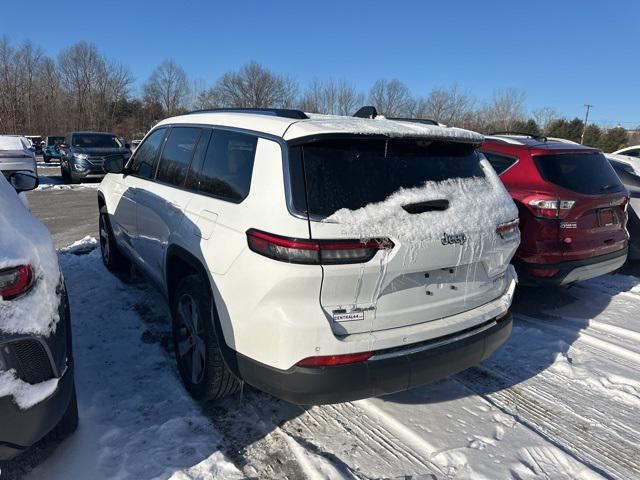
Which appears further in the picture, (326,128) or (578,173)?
(578,173)

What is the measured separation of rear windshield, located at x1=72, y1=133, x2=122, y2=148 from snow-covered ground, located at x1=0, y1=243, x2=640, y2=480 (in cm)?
1485

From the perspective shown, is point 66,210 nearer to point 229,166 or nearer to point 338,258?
point 229,166

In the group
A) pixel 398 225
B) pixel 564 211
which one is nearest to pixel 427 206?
pixel 398 225

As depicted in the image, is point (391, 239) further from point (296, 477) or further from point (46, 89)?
point (46, 89)

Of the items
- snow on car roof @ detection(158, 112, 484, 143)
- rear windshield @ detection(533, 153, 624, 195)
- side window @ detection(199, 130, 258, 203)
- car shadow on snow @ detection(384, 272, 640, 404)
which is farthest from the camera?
rear windshield @ detection(533, 153, 624, 195)

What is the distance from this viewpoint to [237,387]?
2971 millimetres

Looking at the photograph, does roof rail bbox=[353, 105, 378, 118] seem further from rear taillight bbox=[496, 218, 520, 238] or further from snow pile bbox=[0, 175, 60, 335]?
snow pile bbox=[0, 175, 60, 335]

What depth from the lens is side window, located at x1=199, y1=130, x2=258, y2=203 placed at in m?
2.66

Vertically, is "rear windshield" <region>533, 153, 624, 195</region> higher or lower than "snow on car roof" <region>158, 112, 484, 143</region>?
lower

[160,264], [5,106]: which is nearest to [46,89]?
[5,106]

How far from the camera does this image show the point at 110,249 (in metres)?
5.59

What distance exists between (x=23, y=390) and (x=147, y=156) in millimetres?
2833

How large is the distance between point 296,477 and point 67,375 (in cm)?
125

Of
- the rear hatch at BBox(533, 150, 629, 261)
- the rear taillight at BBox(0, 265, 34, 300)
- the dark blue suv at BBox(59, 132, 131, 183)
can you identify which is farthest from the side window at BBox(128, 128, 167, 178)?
the dark blue suv at BBox(59, 132, 131, 183)
